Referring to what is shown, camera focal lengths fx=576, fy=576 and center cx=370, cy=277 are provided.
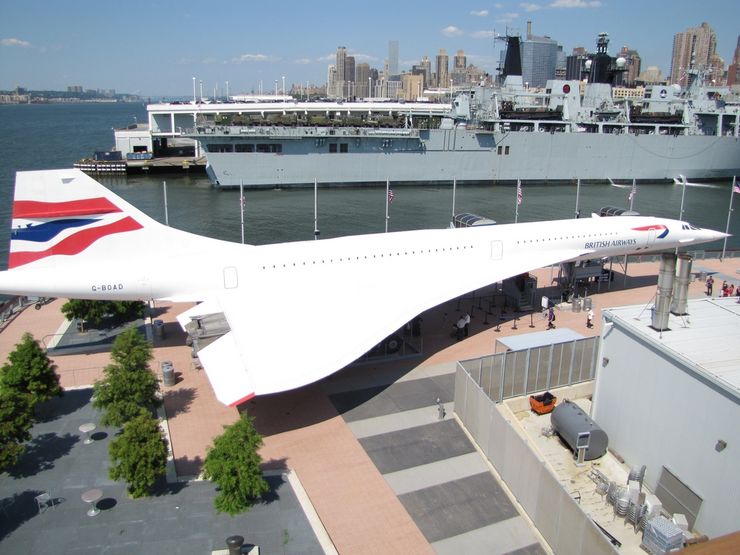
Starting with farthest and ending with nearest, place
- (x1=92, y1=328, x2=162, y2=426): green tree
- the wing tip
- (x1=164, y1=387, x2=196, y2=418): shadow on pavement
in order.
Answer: (x1=164, y1=387, x2=196, y2=418): shadow on pavement, (x1=92, y1=328, x2=162, y2=426): green tree, the wing tip

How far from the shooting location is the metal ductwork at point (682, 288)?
1516cm

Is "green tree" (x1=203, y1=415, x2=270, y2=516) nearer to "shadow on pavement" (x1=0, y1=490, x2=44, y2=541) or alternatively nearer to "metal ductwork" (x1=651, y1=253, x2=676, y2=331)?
"shadow on pavement" (x1=0, y1=490, x2=44, y2=541)

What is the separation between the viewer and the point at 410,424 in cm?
1622

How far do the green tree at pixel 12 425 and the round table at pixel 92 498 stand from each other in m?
1.85

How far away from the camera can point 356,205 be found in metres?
56.1

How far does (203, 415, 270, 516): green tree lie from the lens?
39.0 ft

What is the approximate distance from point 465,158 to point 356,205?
1694 cm

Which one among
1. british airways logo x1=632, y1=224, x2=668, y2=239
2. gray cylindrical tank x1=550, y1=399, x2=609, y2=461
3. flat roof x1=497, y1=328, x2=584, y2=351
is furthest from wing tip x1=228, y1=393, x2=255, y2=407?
british airways logo x1=632, y1=224, x2=668, y2=239

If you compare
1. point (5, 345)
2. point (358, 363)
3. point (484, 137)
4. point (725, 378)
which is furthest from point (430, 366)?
point (484, 137)

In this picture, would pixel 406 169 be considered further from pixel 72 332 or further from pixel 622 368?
pixel 622 368

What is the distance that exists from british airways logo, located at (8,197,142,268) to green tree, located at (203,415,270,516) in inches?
380

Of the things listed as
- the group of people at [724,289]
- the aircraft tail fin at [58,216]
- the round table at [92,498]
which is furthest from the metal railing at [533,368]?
the group of people at [724,289]

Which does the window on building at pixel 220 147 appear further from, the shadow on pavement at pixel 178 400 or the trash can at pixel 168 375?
the shadow on pavement at pixel 178 400

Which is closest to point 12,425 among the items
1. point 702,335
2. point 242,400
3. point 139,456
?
point 139,456
